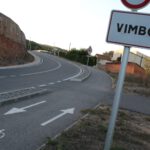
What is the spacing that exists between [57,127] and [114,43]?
6139 millimetres

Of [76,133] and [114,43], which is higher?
[114,43]

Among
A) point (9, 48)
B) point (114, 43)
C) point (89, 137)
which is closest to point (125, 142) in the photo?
point (89, 137)

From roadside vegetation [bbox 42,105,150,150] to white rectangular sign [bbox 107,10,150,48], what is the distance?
10.9ft

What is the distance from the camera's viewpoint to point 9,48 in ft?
162

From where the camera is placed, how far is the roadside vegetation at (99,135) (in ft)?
30.9

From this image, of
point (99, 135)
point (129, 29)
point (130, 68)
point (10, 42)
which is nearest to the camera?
point (129, 29)

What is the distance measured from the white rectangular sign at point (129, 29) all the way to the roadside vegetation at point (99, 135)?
3308 millimetres

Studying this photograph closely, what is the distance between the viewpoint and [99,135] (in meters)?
11.0

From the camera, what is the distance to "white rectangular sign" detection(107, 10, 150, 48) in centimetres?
629

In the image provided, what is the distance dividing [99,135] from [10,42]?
133 ft

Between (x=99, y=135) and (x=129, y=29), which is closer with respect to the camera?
(x=129, y=29)

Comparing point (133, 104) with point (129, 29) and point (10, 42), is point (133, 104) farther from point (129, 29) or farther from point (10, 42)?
point (10, 42)

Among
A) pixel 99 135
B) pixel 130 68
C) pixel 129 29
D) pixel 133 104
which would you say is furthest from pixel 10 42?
pixel 129 29

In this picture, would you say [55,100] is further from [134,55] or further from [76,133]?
[134,55]
